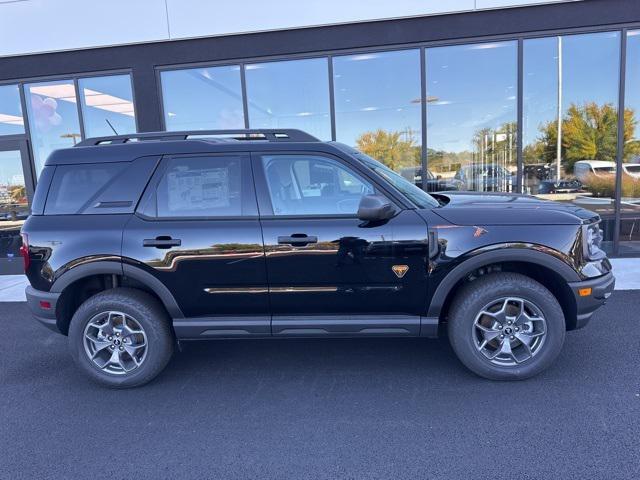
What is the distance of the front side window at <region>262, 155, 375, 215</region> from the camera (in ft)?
10.9

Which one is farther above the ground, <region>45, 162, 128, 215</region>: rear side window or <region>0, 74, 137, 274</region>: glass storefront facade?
<region>0, 74, 137, 274</region>: glass storefront facade

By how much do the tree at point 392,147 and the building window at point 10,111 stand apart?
6536mm

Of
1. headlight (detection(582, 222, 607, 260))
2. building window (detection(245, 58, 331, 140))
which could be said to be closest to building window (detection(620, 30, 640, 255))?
headlight (detection(582, 222, 607, 260))

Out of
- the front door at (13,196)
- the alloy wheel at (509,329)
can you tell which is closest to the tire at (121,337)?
the alloy wheel at (509,329)

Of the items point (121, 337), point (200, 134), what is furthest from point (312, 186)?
point (121, 337)

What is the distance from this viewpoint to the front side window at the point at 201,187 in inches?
133

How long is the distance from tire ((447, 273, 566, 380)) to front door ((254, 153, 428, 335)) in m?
0.35

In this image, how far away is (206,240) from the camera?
10.7ft

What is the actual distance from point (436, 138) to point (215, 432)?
6.72m

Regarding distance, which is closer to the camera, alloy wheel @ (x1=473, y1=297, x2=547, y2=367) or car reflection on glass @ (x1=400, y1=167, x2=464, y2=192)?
alloy wheel @ (x1=473, y1=297, x2=547, y2=367)

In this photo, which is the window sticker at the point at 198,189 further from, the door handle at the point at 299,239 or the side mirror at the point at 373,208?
the side mirror at the point at 373,208

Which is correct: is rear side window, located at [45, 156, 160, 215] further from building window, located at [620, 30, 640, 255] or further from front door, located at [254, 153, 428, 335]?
building window, located at [620, 30, 640, 255]

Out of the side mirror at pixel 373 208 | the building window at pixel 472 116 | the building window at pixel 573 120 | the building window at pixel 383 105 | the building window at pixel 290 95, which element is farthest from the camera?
the building window at pixel 290 95

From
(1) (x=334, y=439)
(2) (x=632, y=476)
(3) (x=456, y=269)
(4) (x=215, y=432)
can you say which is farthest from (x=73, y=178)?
(2) (x=632, y=476)
